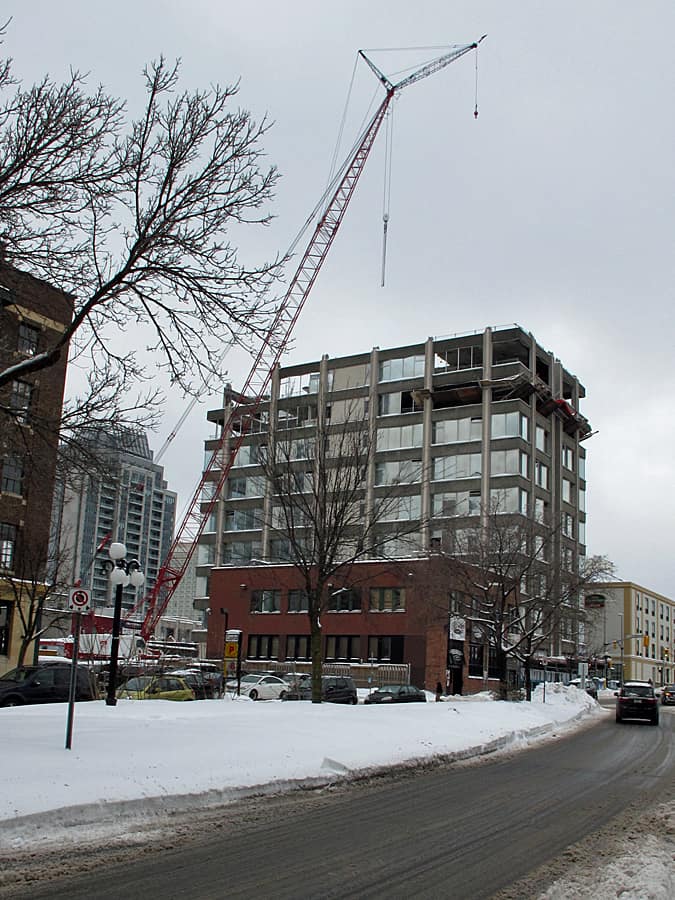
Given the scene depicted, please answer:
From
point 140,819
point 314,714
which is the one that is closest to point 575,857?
point 140,819

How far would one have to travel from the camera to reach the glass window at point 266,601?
217 ft

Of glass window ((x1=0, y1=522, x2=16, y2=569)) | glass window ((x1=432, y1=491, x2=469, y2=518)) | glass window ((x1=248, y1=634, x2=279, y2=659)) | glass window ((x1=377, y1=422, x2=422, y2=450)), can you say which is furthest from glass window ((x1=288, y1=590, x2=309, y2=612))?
glass window ((x1=377, y1=422, x2=422, y2=450))

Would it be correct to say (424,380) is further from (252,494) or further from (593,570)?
(593,570)

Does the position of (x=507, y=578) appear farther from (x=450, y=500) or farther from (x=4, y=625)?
(x=450, y=500)

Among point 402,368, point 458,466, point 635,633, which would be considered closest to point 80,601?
point 458,466

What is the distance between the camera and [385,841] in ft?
33.2

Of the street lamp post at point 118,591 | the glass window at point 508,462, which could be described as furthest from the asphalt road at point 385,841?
the glass window at point 508,462

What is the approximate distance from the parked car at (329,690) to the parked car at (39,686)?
36.1 ft

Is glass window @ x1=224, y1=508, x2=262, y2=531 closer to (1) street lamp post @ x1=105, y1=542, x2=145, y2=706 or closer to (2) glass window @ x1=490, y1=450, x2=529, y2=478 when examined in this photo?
(2) glass window @ x1=490, y1=450, x2=529, y2=478

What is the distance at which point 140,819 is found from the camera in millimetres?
10945

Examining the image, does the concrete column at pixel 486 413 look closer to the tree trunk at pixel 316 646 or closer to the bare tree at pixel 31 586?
the bare tree at pixel 31 586

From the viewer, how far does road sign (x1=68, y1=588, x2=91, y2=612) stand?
45.4 feet

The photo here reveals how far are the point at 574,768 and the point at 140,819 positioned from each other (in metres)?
11.3

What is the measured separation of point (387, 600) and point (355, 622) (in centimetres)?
298
